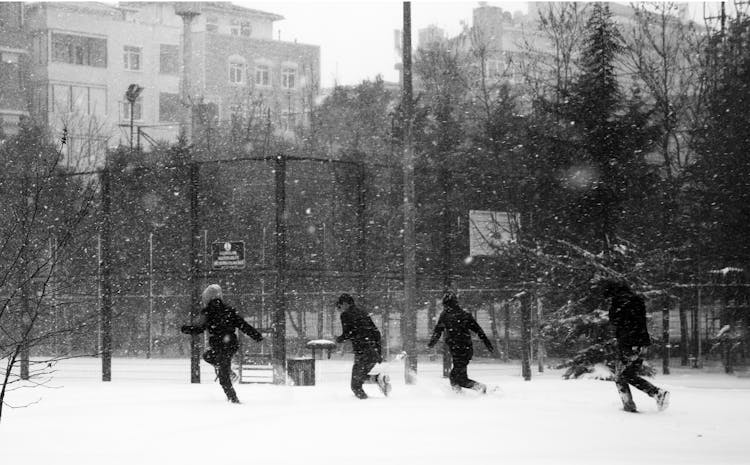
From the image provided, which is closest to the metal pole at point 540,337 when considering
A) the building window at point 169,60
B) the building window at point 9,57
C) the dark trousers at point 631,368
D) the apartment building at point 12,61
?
the dark trousers at point 631,368

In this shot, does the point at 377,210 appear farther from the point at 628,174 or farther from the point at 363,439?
the point at 363,439

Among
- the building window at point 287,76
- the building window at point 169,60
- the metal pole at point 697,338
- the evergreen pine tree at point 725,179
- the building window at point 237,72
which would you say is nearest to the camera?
the evergreen pine tree at point 725,179

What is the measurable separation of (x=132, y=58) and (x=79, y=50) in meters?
4.32

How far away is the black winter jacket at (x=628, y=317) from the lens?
50.4ft

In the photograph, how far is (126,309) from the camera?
35188 mm

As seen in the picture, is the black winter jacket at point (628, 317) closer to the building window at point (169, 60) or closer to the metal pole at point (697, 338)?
the metal pole at point (697, 338)

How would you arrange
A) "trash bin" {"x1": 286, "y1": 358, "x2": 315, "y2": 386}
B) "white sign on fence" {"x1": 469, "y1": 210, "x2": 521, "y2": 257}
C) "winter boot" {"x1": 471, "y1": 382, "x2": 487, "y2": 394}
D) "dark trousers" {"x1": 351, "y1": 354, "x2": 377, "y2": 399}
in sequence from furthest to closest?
"white sign on fence" {"x1": 469, "y1": 210, "x2": 521, "y2": 257} → "trash bin" {"x1": 286, "y1": 358, "x2": 315, "y2": 386} → "winter boot" {"x1": 471, "y1": 382, "x2": 487, "y2": 394} → "dark trousers" {"x1": 351, "y1": 354, "x2": 377, "y2": 399}

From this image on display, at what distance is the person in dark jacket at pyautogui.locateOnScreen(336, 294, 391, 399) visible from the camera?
59.1ft

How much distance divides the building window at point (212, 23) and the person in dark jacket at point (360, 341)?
229 ft

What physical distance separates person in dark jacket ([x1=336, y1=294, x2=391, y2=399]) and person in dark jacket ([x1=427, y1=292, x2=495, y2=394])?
0.85m

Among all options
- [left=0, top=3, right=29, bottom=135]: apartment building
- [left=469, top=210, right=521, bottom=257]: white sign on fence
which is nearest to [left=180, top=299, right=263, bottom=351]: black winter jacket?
[left=469, top=210, right=521, bottom=257]: white sign on fence

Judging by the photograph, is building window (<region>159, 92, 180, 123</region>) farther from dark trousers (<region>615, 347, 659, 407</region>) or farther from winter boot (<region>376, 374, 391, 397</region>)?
dark trousers (<region>615, 347, 659, 407</region>)

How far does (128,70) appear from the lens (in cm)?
7094

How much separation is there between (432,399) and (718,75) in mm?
19523
